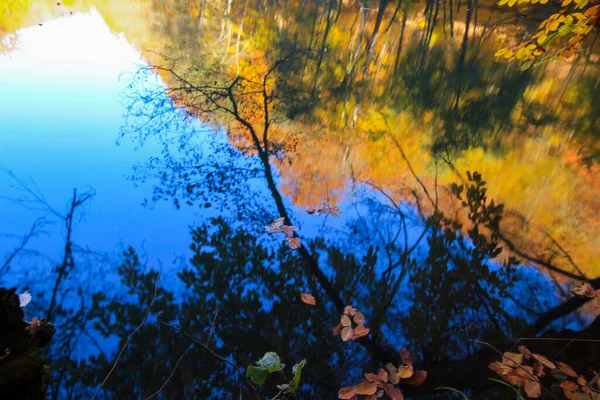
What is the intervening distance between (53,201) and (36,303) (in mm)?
534

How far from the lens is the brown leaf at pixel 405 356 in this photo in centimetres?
106

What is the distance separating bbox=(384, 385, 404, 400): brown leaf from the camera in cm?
91

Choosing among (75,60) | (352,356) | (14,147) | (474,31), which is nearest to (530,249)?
(352,356)

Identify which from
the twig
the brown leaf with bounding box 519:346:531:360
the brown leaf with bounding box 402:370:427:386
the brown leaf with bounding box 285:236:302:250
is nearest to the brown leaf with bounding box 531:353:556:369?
the brown leaf with bounding box 519:346:531:360

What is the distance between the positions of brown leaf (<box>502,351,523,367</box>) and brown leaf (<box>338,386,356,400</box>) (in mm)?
519

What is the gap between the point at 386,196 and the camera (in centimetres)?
177

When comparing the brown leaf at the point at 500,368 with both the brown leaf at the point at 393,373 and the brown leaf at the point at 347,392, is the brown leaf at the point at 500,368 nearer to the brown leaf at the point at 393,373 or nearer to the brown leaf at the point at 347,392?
the brown leaf at the point at 393,373

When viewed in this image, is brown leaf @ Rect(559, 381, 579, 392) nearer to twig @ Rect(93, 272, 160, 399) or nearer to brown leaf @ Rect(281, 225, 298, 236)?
brown leaf @ Rect(281, 225, 298, 236)

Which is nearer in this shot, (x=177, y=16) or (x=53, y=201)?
(x=53, y=201)

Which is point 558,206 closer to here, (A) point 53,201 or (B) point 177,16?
(A) point 53,201

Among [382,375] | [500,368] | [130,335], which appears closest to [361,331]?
[382,375]

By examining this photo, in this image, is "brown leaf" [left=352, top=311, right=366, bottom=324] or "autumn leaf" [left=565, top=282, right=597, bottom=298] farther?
"autumn leaf" [left=565, top=282, right=597, bottom=298]

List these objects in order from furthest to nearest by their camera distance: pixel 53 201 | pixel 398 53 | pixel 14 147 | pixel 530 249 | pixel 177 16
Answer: pixel 177 16
pixel 398 53
pixel 14 147
pixel 530 249
pixel 53 201

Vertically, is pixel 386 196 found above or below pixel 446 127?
below
